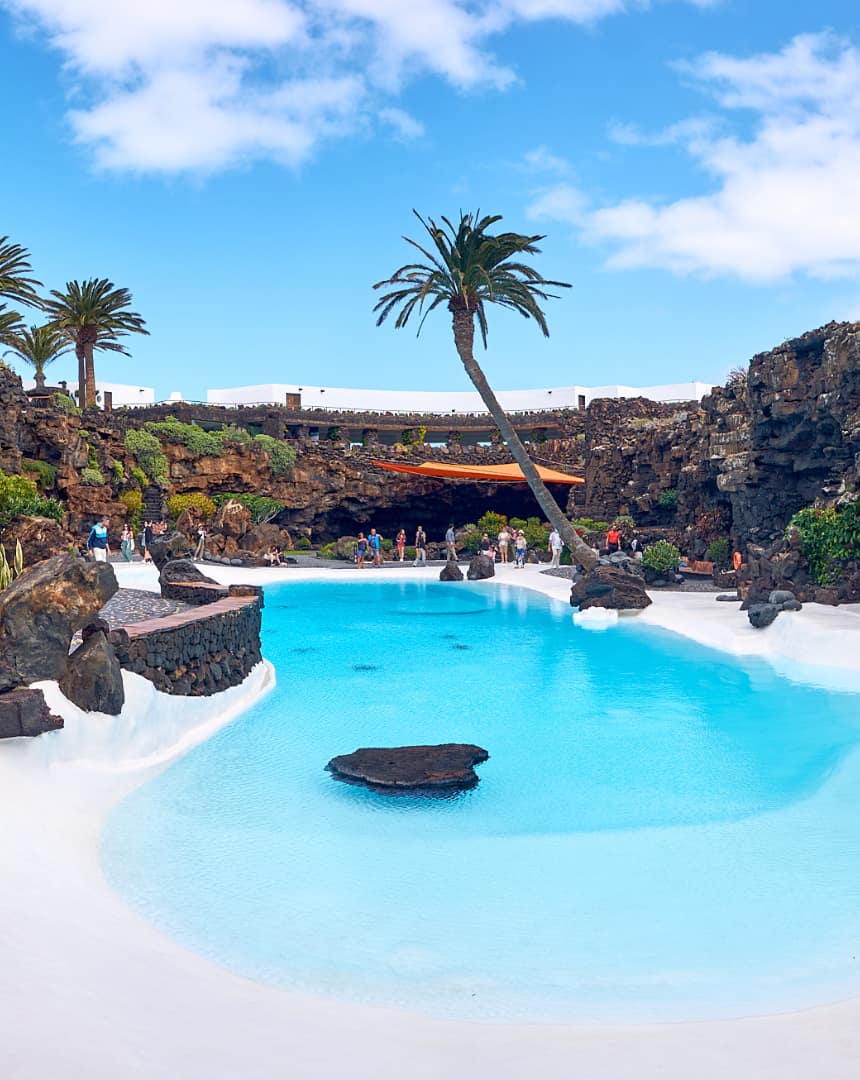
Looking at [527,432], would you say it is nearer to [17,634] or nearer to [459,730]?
[459,730]

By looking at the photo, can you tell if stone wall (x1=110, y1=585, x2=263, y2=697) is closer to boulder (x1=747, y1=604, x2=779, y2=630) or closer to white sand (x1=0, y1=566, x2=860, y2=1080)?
white sand (x1=0, y1=566, x2=860, y2=1080)

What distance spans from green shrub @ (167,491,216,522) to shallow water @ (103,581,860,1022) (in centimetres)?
2345

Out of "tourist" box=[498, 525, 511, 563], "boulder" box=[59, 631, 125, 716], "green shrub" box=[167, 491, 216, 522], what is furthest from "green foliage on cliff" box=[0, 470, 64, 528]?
"tourist" box=[498, 525, 511, 563]

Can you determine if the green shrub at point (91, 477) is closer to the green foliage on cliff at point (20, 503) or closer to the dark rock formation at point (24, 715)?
the green foliage on cliff at point (20, 503)

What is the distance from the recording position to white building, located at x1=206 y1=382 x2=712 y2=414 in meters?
60.2

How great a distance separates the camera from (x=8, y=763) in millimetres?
6543

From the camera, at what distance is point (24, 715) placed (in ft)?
22.2

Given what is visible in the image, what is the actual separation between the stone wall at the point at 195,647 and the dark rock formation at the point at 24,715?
1.45 meters

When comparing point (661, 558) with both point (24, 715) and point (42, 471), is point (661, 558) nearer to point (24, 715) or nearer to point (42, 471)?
point (24, 715)

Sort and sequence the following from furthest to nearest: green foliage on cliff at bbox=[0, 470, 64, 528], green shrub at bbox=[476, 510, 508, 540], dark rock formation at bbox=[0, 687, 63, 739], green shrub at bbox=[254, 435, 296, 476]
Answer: green shrub at bbox=[254, 435, 296, 476]
green shrub at bbox=[476, 510, 508, 540]
green foliage on cliff at bbox=[0, 470, 64, 528]
dark rock formation at bbox=[0, 687, 63, 739]

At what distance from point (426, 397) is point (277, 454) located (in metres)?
28.0

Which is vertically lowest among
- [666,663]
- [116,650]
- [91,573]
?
[666,663]

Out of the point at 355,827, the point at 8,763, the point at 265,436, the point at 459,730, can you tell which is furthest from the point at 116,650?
the point at 265,436

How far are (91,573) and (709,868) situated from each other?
19.2 feet
